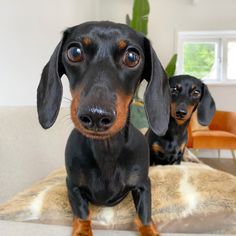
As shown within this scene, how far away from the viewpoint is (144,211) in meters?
0.81

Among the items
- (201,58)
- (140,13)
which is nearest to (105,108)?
(140,13)

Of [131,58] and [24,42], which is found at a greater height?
[24,42]

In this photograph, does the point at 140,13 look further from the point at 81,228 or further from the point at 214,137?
the point at 81,228

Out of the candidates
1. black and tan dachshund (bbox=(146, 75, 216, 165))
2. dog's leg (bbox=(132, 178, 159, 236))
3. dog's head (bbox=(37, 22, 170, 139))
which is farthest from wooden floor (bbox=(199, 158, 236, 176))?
dog's head (bbox=(37, 22, 170, 139))

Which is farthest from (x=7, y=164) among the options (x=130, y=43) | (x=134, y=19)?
(x=134, y=19)

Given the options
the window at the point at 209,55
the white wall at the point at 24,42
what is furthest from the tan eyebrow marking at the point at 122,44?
the window at the point at 209,55

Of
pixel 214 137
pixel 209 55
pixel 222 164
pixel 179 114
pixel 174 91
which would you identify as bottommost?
pixel 222 164

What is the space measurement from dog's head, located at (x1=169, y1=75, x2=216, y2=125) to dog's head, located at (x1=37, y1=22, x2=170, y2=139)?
64cm

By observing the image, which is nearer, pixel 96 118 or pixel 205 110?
pixel 96 118

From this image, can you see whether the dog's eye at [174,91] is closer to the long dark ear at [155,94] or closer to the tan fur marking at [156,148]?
the tan fur marking at [156,148]

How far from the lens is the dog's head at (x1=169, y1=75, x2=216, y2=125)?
140cm

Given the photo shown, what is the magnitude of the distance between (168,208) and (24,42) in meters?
1.64

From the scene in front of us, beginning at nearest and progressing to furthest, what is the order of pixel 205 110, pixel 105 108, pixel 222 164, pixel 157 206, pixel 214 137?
1. pixel 105 108
2. pixel 157 206
3. pixel 205 110
4. pixel 214 137
5. pixel 222 164

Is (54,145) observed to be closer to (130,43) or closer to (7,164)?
(7,164)
